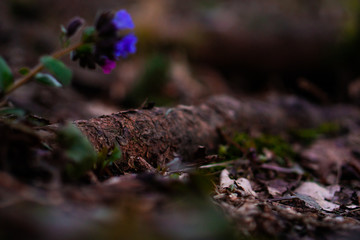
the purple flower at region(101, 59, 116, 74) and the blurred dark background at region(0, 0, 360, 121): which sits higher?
the blurred dark background at region(0, 0, 360, 121)

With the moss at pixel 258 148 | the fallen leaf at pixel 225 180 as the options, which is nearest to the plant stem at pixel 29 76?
the fallen leaf at pixel 225 180

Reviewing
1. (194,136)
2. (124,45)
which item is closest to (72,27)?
(124,45)

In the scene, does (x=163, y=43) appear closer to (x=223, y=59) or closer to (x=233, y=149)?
(x=223, y=59)

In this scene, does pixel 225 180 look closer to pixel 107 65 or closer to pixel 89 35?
pixel 107 65

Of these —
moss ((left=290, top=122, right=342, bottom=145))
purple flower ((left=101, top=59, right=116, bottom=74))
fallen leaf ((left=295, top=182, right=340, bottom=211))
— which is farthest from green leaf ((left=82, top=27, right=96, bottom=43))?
moss ((left=290, top=122, right=342, bottom=145))

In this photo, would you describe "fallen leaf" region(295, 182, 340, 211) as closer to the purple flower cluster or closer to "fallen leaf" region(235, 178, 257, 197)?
"fallen leaf" region(235, 178, 257, 197)
